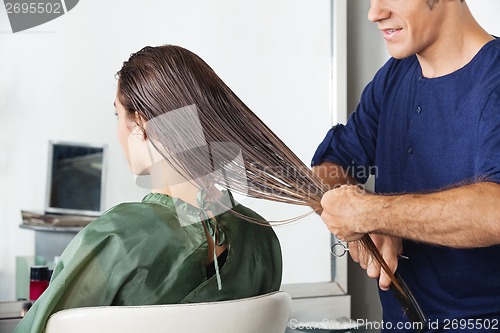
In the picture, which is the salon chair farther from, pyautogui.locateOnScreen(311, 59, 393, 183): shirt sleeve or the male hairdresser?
pyautogui.locateOnScreen(311, 59, 393, 183): shirt sleeve

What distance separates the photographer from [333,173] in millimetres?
1705

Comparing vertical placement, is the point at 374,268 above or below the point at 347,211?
below

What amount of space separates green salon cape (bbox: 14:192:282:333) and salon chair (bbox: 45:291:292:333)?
0.18 ft

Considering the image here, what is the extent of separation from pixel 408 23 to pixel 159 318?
83 centimetres

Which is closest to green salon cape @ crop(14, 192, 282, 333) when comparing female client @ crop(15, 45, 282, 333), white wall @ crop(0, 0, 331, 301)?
female client @ crop(15, 45, 282, 333)

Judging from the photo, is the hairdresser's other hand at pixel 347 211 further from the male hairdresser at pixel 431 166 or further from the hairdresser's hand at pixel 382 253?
the hairdresser's hand at pixel 382 253

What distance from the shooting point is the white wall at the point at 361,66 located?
8.98 feet

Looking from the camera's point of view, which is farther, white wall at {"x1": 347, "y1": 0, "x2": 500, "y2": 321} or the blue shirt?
white wall at {"x1": 347, "y1": 0, "x2": 500, "y2": 321}

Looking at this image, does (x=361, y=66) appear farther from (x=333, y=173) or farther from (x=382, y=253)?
(x=382, y=253)

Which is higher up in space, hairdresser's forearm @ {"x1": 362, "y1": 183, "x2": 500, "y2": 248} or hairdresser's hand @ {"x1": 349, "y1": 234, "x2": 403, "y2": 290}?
hairdresser's forearm @ {"x1": 362, "y1": 183, "x2": 500, "y2": 248}

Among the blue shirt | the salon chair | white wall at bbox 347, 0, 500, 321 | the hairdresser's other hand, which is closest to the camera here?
the salon chair

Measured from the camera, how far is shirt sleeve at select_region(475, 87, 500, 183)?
1265 mm

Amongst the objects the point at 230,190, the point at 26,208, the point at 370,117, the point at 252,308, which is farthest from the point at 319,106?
the point at 252,308

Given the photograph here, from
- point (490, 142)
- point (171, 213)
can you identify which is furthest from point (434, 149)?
point (171, 213)
